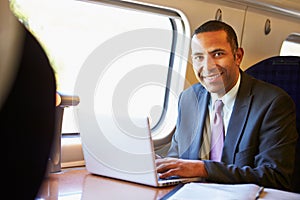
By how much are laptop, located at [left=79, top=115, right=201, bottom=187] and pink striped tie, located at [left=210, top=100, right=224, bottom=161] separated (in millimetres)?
257

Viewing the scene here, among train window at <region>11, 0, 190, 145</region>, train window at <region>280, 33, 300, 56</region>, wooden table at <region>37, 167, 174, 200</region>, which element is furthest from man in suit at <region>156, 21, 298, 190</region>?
train window at <region>280, 33, 300, 56</region>

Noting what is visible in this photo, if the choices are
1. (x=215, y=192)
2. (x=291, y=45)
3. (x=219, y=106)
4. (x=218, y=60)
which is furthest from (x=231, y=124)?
(x=291, y=45)

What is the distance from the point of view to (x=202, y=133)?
5.72ft

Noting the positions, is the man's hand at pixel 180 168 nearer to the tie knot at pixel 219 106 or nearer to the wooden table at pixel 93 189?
the wooden table at pixel 93 189

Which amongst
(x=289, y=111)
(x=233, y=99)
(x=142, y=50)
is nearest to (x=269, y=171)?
(x=289, y=111)

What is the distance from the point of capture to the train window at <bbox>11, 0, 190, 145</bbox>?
5.60 feet

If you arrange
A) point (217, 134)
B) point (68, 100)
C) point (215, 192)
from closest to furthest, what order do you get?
point (215, 192) → point (68, 100) → point (217, 134)

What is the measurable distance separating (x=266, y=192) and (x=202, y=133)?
558 millimetres

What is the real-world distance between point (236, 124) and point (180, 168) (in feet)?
1.02

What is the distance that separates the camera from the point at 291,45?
2834 millimetres

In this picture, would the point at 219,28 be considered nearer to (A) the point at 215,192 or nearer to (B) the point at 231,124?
(B) the point at 231,124

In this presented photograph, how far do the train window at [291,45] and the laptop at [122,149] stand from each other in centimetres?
154

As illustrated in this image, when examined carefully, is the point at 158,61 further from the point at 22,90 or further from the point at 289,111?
the point at 22,90

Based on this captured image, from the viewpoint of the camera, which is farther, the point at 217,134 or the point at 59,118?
the point at 217,134
